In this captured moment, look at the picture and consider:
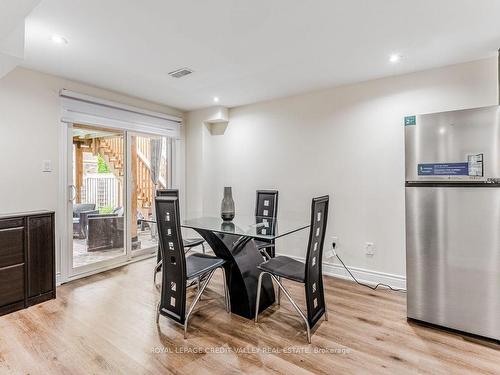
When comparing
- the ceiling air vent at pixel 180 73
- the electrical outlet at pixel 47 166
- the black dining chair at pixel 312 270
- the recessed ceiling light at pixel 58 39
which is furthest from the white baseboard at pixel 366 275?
the recessed ceiling light at pixel 58 39

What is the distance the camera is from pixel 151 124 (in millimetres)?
4137

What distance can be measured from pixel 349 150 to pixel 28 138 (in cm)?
354

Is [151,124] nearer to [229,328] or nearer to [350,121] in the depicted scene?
[350,121]

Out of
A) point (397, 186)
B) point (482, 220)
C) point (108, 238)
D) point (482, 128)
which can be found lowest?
point (108, 238)

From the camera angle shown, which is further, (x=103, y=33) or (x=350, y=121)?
(x=350, y=121)

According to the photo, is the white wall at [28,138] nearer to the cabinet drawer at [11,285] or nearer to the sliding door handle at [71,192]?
the sliding door handle at [71,192]

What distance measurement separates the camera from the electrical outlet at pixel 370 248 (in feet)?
10.6

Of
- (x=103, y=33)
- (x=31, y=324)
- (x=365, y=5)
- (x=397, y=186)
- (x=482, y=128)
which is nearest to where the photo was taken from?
(x=365, y=5)

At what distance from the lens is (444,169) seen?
85.0 inches

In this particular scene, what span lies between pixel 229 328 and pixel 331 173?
2.18 m

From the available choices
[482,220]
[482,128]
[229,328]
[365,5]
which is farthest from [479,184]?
[229,328]

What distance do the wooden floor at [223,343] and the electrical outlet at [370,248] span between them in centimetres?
58

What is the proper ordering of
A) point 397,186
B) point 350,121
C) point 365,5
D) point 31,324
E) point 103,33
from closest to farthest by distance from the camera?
point 365,5
point 103,33
point 31,324
point 397,186
point 350,121

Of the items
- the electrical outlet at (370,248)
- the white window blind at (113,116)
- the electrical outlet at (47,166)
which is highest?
the white window blind at (113,116)
